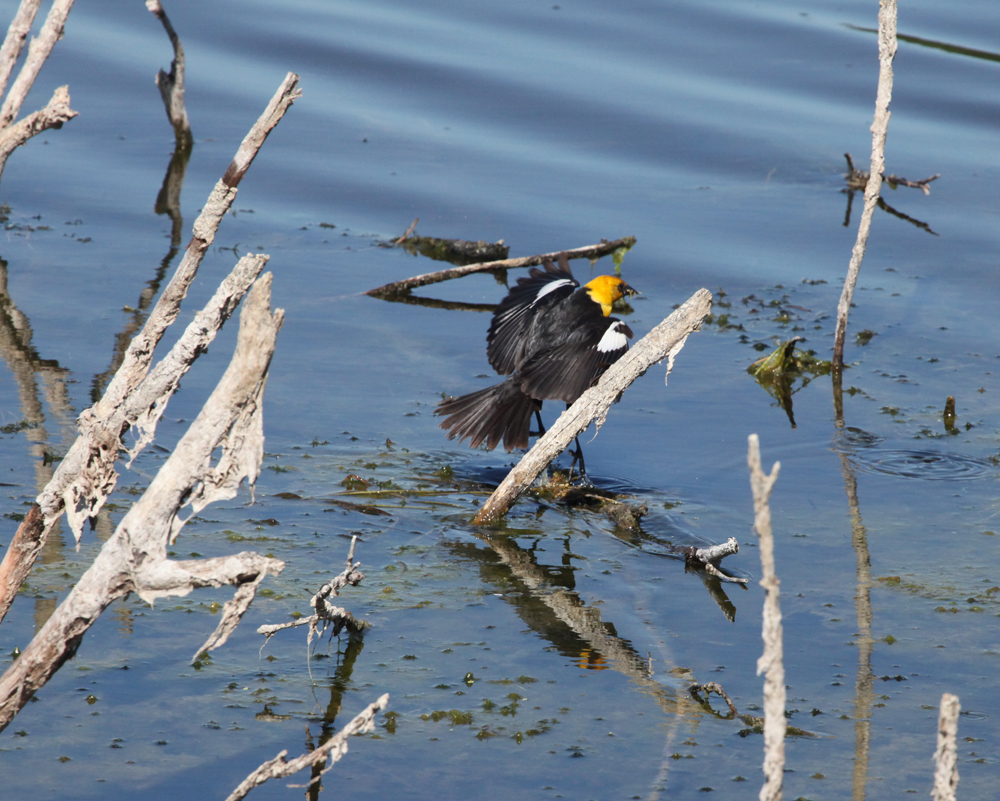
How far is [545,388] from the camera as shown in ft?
18.3

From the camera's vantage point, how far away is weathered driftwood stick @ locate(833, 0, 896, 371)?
6.72 metres

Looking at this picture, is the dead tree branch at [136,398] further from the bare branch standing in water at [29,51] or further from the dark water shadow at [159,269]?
the bare branch standing in water at [29,51]

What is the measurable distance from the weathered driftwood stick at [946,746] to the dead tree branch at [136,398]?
6.41ft

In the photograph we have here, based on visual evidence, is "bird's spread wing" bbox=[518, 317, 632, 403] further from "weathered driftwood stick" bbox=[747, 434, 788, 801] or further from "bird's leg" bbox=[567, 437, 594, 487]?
"weathered driftwood stick" bbox=[747, 434, 788, 801]

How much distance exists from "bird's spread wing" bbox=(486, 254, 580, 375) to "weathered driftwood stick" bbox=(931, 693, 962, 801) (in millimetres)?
3822

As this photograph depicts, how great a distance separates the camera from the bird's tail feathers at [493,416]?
227 inches

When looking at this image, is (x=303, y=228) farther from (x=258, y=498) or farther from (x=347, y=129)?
(x=258, y=498)

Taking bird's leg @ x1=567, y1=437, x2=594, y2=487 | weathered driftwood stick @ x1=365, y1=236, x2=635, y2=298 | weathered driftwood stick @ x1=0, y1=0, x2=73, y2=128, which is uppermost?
weathered driftwood stick @ x1=0, y1=0, x2=73, y2=128

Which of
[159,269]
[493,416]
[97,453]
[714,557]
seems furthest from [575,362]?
[159,269]

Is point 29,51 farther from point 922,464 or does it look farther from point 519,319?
point 922,464

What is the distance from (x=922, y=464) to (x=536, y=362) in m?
2.29

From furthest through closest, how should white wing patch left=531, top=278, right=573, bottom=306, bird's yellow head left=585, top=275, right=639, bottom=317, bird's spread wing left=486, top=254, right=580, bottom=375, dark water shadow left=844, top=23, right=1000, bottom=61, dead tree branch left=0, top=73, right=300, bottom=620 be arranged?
dark water shadow left=844, top=23, right=1000, bottom=61 < bird's yellow head left=585, top=275, right=639, bottom=317 < white wing patch left=531, top=278, right=573, bottom=306 < bird's spread wing left=486, top=254, right=580, bottom=375 < dead tree branch left=0, top=73, right=300, bottom=620

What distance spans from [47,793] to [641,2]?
15.1 meters

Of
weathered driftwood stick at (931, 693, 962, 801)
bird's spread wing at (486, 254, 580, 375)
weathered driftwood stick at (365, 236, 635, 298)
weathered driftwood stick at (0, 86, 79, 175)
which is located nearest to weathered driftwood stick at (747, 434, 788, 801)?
weathered driftwood stick at (931, 693, 962, 801)
